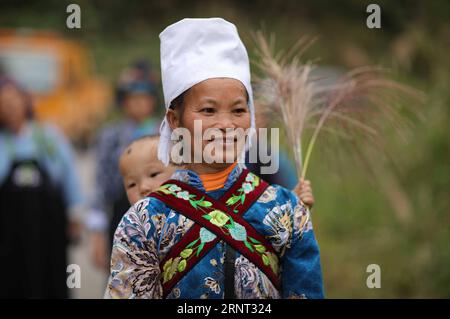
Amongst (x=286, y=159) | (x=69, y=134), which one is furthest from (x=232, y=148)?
(x=69, y=134)

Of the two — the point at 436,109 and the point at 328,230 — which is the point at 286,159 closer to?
the point at 436,109

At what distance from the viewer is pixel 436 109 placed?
21.6 feet

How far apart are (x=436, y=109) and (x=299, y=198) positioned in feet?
13.6

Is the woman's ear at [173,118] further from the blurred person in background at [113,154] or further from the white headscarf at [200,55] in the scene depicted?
Result: the blurred person in background at [113,154]

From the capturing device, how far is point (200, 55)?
255 centimetres

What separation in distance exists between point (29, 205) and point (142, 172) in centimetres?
254

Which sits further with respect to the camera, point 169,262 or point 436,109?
point 436,109

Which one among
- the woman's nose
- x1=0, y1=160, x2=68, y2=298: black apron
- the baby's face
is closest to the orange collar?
the woman's nose

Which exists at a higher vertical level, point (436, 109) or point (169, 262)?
point (436, 109)

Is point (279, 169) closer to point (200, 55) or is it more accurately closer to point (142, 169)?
point (142, 169)

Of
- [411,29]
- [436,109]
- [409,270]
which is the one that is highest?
[411,29]

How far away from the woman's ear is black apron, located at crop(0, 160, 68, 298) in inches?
115

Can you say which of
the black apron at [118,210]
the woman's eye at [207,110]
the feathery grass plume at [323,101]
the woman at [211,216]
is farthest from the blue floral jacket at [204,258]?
the black apron at [118,210]
